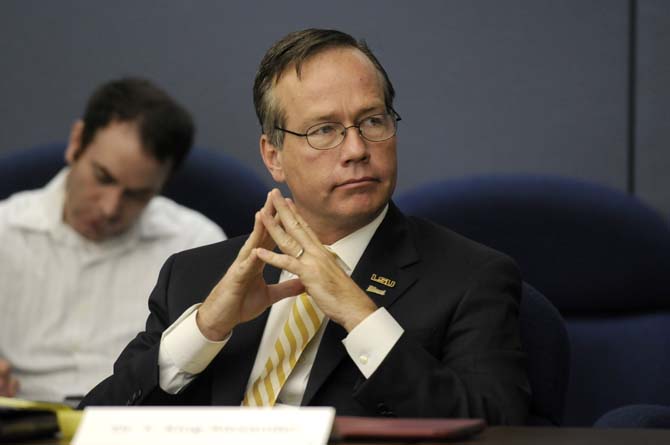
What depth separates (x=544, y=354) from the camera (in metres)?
1.96

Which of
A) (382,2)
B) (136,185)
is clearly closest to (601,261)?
(382,2)

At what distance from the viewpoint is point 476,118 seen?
126 inches

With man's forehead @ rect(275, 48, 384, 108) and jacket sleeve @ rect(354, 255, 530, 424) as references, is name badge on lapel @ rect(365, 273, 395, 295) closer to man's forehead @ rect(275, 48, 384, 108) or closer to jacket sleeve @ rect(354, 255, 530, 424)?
jacket sleeve @ rect(354, 255, 530, 424)

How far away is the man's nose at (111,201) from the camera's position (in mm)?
2996

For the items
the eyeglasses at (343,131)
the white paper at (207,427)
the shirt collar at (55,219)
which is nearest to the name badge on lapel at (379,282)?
the eyeglasses at (343,131)

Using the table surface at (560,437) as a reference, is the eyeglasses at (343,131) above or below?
above

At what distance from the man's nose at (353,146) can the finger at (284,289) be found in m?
0.22

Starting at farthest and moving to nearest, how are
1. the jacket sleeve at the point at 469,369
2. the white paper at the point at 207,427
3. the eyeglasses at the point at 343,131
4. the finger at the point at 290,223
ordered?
the eyeglasses at the point at 343,131 < the finger at the point at 290,223 < the jacket sleeve at the point at 469,369 < the white paper at the point at 207,427

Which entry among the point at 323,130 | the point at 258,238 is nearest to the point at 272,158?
the point at 323,130

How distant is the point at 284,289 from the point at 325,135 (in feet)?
0.89

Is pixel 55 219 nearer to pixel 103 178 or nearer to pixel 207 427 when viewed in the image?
pixel 103 178

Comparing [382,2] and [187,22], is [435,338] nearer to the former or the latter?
[382,2]

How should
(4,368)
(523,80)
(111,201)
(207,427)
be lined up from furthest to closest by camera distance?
(523,80)
(111,201)
(4,368)
(207,427)

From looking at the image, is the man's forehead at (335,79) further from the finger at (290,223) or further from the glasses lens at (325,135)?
the finger at (290,223)
